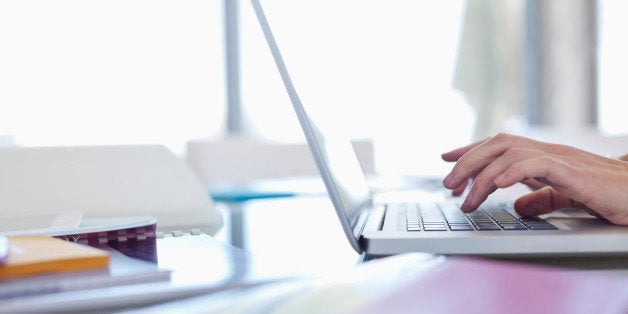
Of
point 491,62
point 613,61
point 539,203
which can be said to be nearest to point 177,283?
point 539,203

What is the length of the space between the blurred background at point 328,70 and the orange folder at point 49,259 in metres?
3.00

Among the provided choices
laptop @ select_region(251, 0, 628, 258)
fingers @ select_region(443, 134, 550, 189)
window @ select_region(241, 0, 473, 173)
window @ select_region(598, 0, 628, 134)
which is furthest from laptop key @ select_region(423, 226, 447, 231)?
window @ select_region(598, 0, 628, 134)

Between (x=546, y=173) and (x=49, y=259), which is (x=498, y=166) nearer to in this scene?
(x=546, y=173)

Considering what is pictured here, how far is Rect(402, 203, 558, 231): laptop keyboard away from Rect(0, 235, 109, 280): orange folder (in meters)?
0.31

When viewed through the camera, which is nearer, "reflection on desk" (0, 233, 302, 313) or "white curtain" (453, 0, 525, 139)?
"reflection on desk" (0, 233, 302, 313)

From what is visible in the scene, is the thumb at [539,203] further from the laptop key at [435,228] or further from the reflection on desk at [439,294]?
the reflection on desk at [439,294]

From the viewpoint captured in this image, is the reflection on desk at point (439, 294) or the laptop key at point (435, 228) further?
the laptop key at point (435, 228)

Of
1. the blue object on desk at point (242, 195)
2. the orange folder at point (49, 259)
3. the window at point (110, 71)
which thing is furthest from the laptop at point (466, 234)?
the window at point (110, 71)

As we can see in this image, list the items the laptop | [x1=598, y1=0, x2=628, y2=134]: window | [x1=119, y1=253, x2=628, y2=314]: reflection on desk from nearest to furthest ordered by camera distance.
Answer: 1. [x1=119, y1=253, x2=628, y2=314]: reflection on desk
2. the laptop
3. [x1=598, y1=0, x2=628, y2=134]: window

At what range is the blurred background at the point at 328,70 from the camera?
11.6 feet

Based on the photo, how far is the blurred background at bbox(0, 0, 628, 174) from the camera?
3549 millimetres

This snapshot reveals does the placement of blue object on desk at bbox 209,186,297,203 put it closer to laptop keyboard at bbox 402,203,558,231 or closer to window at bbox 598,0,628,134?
laptop keyboard at bbox 402,203,558,231

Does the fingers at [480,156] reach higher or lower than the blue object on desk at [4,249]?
higher

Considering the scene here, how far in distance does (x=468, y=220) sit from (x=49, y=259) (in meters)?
0.44
